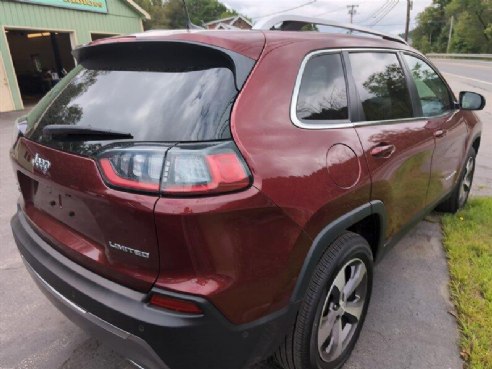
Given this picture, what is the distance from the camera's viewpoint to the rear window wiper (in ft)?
5.59

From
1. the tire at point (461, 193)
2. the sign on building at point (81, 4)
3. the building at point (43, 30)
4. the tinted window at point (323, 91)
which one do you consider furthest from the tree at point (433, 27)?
the tinted window at point (323, 91)

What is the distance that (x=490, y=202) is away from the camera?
4625 mm

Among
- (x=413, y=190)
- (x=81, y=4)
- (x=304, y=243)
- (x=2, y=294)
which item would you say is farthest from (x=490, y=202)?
(x=81, y=4)

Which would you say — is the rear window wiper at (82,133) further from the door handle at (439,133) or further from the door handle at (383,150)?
the door handle at (439,133)

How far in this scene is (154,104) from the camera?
1.73 meters

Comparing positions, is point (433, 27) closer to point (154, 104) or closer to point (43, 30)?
point (43, 30)

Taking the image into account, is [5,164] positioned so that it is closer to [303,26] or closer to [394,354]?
[303,26]

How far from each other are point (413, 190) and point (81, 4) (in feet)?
57.7

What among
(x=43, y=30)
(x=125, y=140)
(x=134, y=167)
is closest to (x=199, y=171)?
(x=134, y=167)

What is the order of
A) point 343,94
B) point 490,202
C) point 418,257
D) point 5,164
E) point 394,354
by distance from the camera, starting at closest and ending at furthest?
point 343,94 → point 394,354 → point 418,257 → point 490,202 → point 5,164

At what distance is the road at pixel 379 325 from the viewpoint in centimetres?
239

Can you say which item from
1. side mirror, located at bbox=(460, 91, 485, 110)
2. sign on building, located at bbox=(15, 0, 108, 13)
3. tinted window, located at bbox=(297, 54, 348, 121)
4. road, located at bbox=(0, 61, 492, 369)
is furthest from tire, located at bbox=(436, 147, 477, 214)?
sign on building, located at bbox=(15, 0, 108, 13)

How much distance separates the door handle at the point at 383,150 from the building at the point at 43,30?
51.3 ft

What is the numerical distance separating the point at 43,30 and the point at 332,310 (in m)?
16.9
